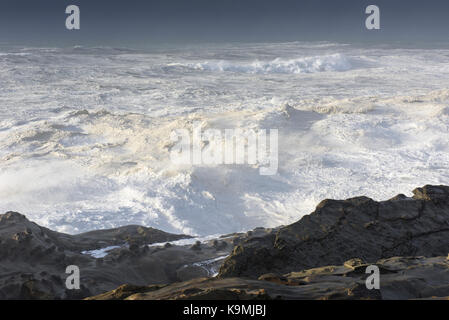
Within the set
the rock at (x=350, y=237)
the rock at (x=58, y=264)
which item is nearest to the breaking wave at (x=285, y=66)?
the rock at (x=350, y=237)

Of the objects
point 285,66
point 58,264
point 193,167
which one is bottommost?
point 58,264

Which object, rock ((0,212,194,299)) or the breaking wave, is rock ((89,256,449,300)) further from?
the breaking wave

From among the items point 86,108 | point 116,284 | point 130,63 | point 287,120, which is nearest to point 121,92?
point 86,108

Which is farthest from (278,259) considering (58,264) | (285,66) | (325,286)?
(285,66)

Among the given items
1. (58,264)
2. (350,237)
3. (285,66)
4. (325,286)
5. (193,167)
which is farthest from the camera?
(285,66)

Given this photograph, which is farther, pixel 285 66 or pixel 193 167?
pixel 285 66

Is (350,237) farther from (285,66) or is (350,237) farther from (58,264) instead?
(285,66)

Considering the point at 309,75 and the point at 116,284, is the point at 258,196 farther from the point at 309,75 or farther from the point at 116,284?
the point at 309,75

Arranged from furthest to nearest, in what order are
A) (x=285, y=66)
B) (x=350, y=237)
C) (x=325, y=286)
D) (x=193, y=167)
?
(x=285, y=66)
(x=193, y=167)
(x=350, y=237)
(x=325, y=286)
